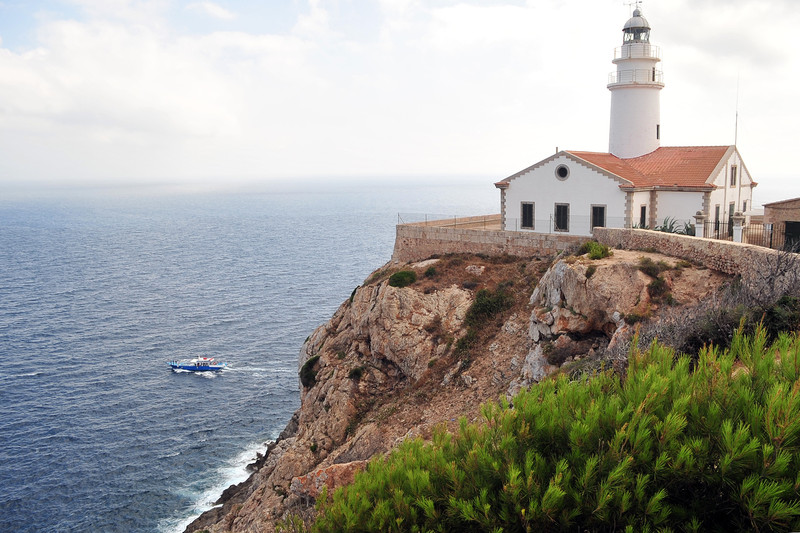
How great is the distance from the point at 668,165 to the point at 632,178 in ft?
11.4

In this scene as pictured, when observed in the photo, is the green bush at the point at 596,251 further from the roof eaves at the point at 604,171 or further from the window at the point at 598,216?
the roof eaves at the point at 604,171

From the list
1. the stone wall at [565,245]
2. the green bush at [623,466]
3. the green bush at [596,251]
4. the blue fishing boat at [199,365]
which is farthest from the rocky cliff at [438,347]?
the blue fishing boat at [199,365]

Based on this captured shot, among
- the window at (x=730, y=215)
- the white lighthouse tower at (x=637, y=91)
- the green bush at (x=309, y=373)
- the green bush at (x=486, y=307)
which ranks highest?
the white lighthouse tower at (x=637, y=91)

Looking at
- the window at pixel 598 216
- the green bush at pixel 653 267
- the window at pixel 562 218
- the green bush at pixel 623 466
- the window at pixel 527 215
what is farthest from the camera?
the window at pixel 527 215

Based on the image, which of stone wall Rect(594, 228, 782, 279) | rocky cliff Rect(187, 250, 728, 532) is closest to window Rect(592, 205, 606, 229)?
stone wall Rect(594, 228, 782, 279)

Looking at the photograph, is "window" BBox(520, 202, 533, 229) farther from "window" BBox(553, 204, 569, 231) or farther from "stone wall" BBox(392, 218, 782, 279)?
"stone wall" BBox(392, 218, 782, 279)

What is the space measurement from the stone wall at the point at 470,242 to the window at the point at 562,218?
177 centimetres

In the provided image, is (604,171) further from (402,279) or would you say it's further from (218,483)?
(218,483)

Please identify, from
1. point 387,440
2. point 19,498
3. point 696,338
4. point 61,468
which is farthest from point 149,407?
point 696,338

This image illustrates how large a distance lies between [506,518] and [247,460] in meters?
37.4

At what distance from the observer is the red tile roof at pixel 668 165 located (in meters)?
35.8

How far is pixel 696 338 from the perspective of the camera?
54.3 ft

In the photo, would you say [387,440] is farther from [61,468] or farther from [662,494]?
[61,468]

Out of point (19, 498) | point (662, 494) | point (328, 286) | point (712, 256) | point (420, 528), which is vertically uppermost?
point (712, 256)
